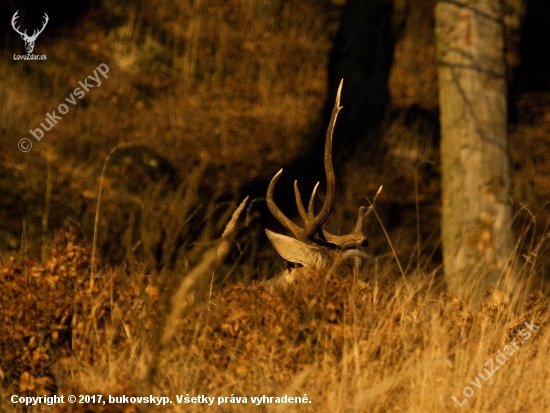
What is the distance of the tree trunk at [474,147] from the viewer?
7.04 metres

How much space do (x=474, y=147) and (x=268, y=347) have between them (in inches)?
110

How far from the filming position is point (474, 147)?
7117 millimetres

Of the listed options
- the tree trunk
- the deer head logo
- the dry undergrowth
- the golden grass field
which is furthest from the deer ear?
the deer head logo

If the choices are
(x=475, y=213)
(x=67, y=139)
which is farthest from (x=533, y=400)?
(x=67, y=139)

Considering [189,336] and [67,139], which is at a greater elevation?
[67,139]

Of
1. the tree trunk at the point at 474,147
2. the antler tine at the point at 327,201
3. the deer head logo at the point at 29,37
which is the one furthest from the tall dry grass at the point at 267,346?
the deer head logo at the point at 29,37

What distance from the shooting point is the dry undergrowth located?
15.6 ft

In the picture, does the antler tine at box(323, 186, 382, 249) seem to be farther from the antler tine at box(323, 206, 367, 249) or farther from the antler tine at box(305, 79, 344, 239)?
the antler tine at box(305, 79, 344, 239)

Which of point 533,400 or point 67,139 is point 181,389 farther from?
point 67,139

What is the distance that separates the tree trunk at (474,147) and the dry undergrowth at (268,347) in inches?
49.6

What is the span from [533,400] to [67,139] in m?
7.83

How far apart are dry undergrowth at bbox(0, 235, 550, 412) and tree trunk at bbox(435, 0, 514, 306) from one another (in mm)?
1261

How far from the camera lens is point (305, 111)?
44.5 ft

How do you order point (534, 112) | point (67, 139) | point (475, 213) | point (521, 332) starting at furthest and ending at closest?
point (534, 112)
point (67, 139)
point (475, 213)
point (521, 332)
